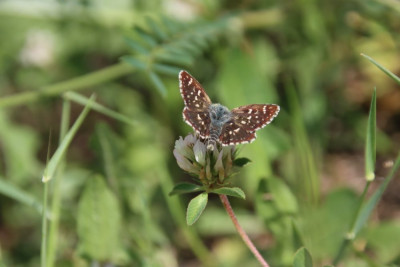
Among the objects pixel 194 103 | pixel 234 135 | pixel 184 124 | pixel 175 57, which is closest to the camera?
pixel 234 135

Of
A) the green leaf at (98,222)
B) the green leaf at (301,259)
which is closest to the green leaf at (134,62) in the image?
the green leaf at (98,222)

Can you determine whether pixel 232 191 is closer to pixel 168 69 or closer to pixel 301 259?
pixel 301 259

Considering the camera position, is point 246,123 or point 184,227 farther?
point 184,227

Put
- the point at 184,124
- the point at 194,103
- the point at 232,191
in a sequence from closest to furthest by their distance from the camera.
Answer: the point at 232,191
the point at 194,103
the point at 184,124

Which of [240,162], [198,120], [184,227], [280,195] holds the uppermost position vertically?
[198,120]

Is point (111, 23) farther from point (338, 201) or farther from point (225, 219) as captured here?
point (338, 201)

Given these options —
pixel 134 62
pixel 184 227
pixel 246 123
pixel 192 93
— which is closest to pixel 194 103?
pixel 192 93

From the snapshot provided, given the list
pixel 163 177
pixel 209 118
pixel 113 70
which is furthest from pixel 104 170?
pixel 209 118

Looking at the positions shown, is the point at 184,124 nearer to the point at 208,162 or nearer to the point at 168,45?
the point at 168,45

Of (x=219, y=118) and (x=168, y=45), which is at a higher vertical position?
(x=168, y=45)
